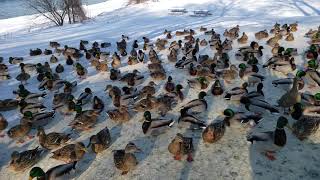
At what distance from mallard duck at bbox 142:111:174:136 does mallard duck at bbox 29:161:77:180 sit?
6.89 feet

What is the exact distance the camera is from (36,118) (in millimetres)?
9469

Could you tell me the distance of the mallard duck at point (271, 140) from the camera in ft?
24.4

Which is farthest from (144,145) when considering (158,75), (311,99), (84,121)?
(311,99)

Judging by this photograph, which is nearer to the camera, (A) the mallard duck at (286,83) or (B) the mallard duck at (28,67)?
(A) the mallard duck at (286,83)

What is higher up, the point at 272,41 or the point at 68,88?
the point at 272,41

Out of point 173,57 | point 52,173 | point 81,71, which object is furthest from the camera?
point 173,57

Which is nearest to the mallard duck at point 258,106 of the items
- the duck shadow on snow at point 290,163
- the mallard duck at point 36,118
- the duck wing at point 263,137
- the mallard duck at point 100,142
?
the duck shadow on snow at point 290,163

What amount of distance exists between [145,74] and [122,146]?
5.02 metres

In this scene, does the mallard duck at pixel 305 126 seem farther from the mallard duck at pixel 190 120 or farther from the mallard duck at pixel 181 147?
the mallard duck at pixel 181 147

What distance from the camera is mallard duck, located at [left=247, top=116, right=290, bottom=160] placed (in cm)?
743

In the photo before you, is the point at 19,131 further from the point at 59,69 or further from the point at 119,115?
the point at 59,69

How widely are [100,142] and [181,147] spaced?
5.93 ft

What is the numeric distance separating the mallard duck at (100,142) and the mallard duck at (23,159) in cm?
118

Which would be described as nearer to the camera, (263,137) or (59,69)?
(263,137)
